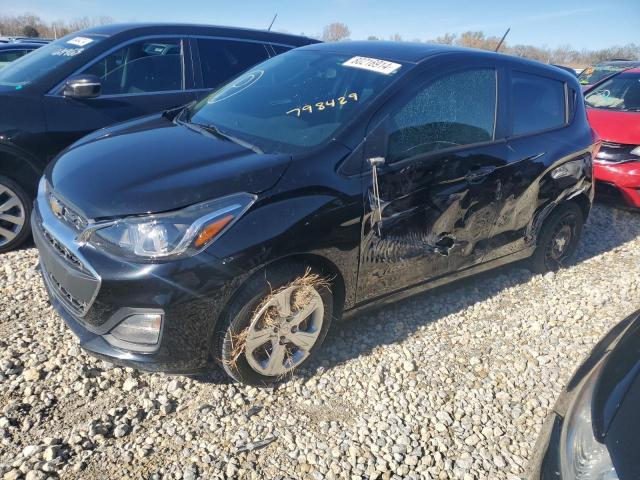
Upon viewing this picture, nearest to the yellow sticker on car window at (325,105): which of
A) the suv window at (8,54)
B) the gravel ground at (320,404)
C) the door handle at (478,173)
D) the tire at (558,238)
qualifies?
the door handle at (478,173)

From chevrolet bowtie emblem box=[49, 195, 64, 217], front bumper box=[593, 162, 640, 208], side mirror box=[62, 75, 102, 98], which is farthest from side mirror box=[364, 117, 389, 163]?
front bumper box=[593, 162, 640, 208]

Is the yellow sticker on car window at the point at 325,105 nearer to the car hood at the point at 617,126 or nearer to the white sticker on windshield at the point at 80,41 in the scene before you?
the white sticker on windshield at the point at 80,41

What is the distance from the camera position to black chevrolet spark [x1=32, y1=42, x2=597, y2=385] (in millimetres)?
2145

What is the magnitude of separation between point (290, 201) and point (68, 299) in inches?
46.7

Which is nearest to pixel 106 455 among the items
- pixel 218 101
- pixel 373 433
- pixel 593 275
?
pixel 373 433

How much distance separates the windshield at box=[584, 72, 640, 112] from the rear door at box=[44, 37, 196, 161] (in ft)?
18.0

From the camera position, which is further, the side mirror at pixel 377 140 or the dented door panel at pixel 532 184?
the dented door panel at pixel 532 184

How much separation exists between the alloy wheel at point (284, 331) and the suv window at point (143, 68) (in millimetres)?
2658

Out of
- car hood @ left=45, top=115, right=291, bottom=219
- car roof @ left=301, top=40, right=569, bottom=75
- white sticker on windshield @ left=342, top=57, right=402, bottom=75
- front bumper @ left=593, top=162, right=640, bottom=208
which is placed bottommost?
front bumper @ left=593, top=162, right=640, bottom=208

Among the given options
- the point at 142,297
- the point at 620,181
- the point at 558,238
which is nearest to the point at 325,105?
the point at 142,297

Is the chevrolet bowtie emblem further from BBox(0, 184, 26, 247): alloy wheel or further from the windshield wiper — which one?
BBox(0, 184, 26, 247): alloy wheel

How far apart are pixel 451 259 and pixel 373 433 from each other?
4.23 ft

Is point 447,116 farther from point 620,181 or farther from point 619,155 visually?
point 619,155

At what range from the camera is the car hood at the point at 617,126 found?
18.1 feet
